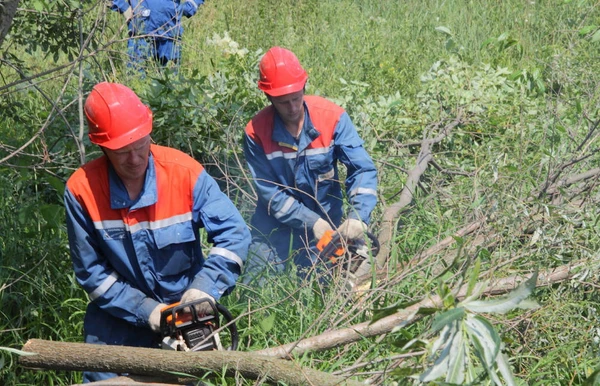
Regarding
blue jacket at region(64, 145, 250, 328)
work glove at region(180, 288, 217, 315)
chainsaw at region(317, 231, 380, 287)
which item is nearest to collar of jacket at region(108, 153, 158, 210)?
blue jacket at region(64, 145, 250, 328)

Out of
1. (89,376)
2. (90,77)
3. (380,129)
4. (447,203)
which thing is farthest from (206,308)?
(380,129)

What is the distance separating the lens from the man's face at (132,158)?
3420 mm

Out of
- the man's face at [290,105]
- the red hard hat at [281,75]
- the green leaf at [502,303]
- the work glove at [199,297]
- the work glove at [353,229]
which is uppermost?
the green leaf at [502,303]

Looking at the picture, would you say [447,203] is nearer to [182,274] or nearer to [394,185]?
[394,185]

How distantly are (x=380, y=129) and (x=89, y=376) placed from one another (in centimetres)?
356

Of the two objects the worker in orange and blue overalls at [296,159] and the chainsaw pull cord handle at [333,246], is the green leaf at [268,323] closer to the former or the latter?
the chainsaw pull cord handle at [333,246]

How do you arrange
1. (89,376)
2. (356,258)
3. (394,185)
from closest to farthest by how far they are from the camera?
(89,376) < (356,258) < (394,185)

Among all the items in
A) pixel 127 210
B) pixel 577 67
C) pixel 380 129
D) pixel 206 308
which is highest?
pixel 127 210

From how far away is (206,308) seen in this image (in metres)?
3.35

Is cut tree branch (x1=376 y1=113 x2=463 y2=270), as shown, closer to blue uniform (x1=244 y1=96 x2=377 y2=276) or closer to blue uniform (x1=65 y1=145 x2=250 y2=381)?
blue uniform (x1=244 y1=96 x2=377 y2=276)

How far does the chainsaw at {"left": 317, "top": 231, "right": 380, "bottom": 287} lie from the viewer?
4.11 meters

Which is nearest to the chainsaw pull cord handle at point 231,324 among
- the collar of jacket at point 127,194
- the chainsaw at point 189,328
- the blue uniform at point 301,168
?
the chainsaw at point 189,328

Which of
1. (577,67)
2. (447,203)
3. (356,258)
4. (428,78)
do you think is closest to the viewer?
(356,258)

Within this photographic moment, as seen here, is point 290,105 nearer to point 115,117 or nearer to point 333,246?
point 333,246
